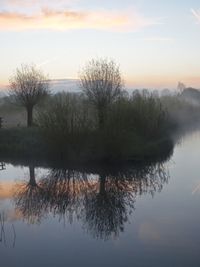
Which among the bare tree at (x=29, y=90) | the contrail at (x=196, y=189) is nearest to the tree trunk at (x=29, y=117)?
the bare tree at (x=29, y=90)

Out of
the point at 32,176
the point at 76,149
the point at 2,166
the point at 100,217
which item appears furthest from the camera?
the point at 2,166

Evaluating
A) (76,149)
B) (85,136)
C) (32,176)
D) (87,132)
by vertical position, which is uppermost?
(87,132)

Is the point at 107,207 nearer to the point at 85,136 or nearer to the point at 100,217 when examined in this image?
the point at 100,217

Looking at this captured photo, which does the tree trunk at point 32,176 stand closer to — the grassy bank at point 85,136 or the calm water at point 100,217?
the calm water at point 100,217

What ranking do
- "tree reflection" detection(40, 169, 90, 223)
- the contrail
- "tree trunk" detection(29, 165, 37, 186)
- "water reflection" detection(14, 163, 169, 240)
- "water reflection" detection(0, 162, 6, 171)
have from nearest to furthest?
"water reflection" detection(14, 163, 169, 240), "tree reflection" detection(40, 169, 90, 223), the contrail, "tree trunk" detection(29, 165, 37, 186), "water reflection" detection(0, 162, 6, 171)

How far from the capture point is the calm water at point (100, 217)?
10.6 m

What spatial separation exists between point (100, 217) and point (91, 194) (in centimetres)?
317

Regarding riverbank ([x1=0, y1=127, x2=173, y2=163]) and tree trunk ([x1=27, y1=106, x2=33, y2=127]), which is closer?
riverbank ([x1=0, y1=127, x2=173, y2=163])

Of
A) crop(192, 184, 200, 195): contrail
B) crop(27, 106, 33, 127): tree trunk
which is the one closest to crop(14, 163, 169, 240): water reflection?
crop(192, 184, 200, 195): contrail

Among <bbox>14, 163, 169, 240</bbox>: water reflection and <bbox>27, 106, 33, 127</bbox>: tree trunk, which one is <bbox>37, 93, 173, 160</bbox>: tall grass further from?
<bbox>27, 106, 33, 127</bbox>: tree trunk

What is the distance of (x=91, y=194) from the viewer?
17312 mm

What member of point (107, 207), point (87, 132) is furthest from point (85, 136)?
point (107, 207)

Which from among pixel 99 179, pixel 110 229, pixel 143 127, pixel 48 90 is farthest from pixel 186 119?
pixel 110 229

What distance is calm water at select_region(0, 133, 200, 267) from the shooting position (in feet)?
34.9
